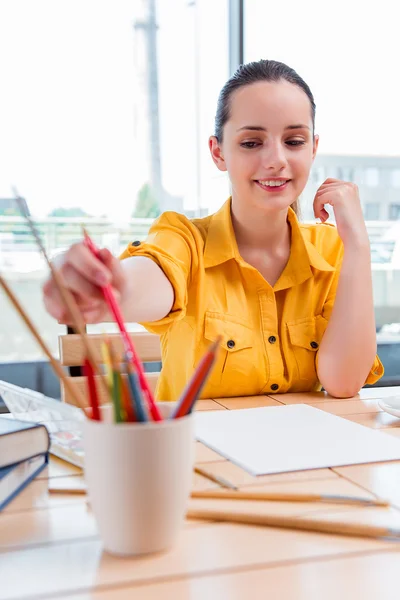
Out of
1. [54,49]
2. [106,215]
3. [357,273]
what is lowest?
[106,215]

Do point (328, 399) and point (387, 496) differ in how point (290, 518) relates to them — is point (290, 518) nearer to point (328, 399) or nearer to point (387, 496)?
point (387, 496)

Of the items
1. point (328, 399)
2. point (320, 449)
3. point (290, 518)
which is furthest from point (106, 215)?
point (290, 518)

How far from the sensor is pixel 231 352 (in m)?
1.30

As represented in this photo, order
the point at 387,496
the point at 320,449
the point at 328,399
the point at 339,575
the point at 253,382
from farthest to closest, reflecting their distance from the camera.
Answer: the point at 253,382, the point at 328,399, the point at 320,449, the point at 387,496, the point at 339,575

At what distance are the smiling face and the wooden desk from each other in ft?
2.60

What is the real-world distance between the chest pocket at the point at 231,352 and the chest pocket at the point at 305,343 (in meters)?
0.09

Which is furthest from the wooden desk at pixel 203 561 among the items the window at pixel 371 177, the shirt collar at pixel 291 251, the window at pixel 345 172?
the window at pixel 371 177

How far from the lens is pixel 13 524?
1.87ft

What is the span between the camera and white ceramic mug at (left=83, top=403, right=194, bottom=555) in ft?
1.53

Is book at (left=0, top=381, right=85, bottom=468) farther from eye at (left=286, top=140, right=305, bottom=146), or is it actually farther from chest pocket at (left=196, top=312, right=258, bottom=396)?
eye at (left=286, top=140, right=305, bottom=146)

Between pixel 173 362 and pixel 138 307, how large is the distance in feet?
1.15

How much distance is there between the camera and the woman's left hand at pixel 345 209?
4.50ft

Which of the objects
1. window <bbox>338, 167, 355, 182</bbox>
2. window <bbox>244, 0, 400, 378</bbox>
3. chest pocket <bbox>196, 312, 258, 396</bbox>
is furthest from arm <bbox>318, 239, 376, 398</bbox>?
window <bbox>338, 167, 355, 182</bbox>

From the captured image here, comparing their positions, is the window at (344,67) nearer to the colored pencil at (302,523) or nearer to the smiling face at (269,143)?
the smiling face at (269,143)
